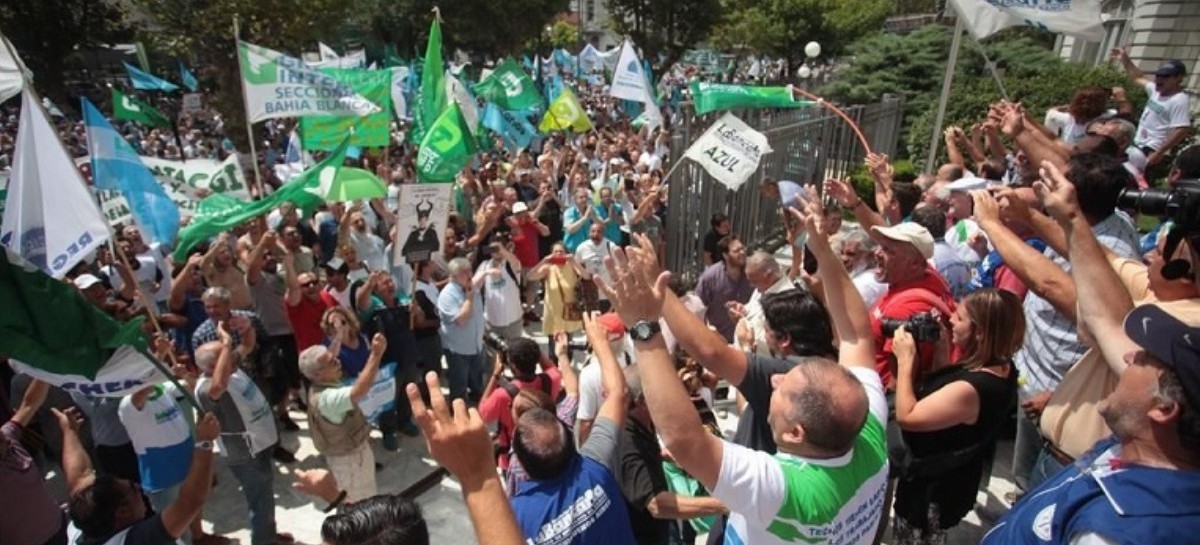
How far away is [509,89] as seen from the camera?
1409 cm

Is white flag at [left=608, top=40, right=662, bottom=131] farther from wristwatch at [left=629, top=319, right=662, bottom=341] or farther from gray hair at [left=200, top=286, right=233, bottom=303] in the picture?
wristwatch at [left=629, top=319, right=662, bottom=341]

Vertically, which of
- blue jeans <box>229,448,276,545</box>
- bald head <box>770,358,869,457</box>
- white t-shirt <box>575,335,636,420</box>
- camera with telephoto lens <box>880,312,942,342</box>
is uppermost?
bald head <box>770,358,869,457</box>

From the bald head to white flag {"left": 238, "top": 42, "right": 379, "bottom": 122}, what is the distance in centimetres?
747

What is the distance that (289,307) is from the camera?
5855 mm

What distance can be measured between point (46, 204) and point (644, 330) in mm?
4063

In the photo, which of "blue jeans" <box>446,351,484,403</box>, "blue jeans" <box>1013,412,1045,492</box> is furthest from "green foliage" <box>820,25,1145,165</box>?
"blue jeans" <box>1013,412,1045,492</box>

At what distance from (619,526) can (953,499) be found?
6.28ft

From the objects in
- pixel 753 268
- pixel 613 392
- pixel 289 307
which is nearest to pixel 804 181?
pixel 753 268

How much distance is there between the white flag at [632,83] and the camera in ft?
41.9

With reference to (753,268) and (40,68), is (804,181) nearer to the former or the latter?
(753,268)

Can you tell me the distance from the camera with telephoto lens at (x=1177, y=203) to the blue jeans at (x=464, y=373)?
5094 millimetres

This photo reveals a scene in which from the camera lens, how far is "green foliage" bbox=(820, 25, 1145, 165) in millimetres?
14695

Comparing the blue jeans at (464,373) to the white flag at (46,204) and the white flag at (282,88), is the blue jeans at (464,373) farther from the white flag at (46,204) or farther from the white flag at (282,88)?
the white flag at (282,88)

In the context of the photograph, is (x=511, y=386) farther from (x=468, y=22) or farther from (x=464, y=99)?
(x=468, y=22)
